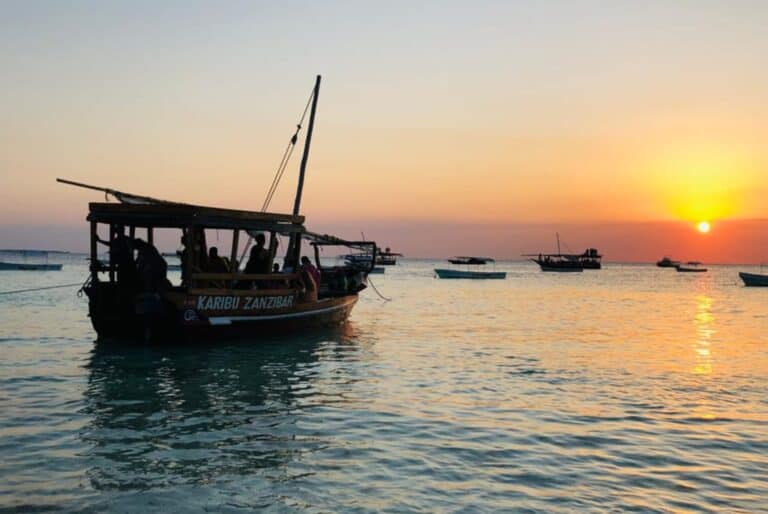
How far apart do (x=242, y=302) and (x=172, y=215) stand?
9.31 feet

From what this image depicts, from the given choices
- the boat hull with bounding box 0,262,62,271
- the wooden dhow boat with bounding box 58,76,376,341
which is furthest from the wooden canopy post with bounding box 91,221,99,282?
the boat hull with bounding box 0,262,62,271

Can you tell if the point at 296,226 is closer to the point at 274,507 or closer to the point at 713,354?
the point at 713,354

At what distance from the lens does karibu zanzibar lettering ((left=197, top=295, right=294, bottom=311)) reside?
16.5 meters

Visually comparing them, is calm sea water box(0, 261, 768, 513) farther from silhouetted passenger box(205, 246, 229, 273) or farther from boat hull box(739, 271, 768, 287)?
boat hull box(739, 271, 768, 287)

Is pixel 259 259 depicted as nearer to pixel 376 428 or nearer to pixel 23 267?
pixel 376 428

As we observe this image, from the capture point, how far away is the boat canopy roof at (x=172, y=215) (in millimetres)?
15883

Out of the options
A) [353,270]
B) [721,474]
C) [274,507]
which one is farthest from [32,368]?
[353,270]

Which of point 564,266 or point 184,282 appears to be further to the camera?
point 564,266

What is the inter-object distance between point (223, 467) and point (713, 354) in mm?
15867

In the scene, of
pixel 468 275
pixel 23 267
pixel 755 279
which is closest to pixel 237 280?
pixel 468 275

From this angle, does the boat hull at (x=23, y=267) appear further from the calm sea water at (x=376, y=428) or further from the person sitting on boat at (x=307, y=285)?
the person sitting on boat at (x=307, y=285)

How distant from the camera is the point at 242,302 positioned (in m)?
17.3

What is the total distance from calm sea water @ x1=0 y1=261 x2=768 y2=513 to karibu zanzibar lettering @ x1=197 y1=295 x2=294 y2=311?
1004 millimetres

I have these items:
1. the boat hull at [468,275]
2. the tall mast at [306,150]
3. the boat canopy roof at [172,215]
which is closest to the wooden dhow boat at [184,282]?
the boat canopy roof at [172,215]
